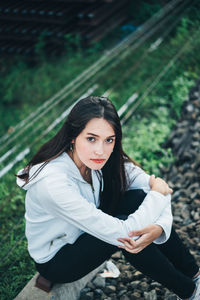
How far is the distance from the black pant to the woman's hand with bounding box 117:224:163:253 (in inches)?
2.7

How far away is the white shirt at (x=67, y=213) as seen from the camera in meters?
2.03

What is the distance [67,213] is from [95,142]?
1.59 feet

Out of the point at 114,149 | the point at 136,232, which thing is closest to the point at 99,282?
the point at 136,232

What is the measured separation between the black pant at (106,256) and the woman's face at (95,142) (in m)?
0.53

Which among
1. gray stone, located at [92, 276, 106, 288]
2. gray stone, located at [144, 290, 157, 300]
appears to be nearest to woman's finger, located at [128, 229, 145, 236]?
gray stone, located at [144, 290, 157, 300]

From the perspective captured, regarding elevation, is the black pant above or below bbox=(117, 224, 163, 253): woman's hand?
below

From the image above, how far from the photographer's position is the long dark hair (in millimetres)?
2092

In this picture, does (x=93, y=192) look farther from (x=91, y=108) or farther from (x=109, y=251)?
(x=91, y=108)

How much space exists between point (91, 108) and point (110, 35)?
19.4ft

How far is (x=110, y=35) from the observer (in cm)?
751

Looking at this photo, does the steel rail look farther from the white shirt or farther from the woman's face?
the woman's face

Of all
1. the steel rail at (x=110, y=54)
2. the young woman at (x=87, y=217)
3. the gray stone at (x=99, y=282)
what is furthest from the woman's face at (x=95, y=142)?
the steel rail at (x=110, y=54)

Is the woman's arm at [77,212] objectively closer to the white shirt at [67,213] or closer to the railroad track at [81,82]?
the white shirt at [67,213]

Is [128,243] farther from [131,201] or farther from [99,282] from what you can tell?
[99,282]
